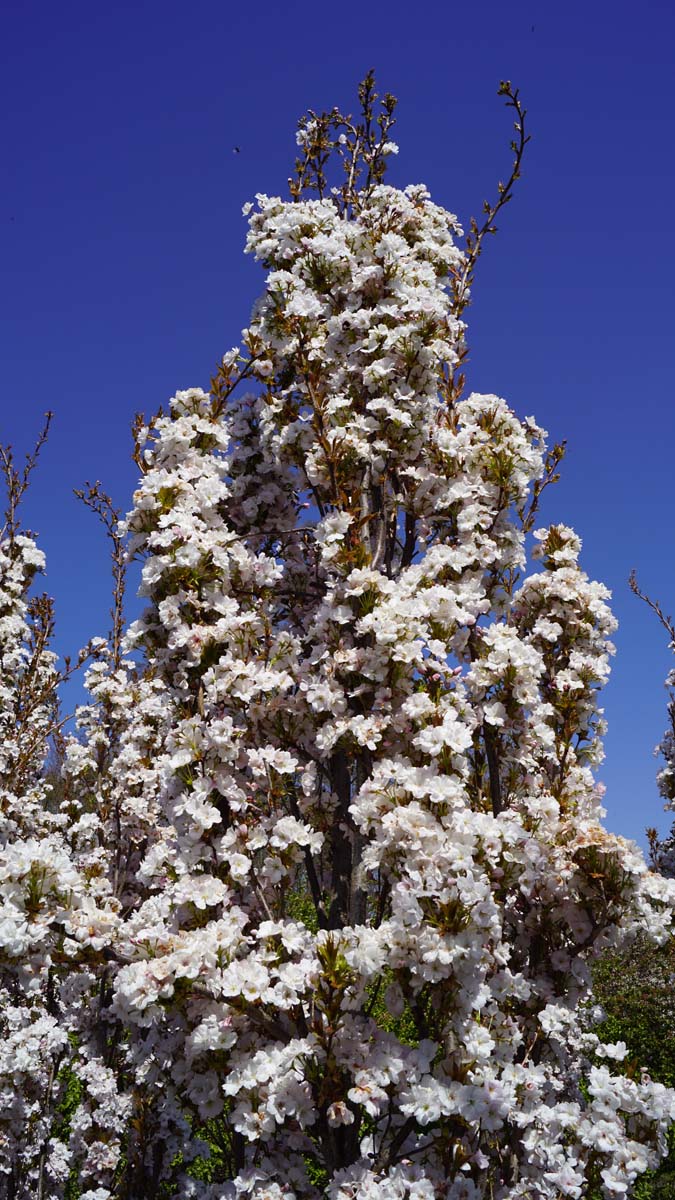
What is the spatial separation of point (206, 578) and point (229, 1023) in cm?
210

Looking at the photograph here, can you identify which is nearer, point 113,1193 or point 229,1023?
point 229,1023

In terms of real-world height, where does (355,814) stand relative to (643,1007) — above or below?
below

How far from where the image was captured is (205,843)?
398 centimetres

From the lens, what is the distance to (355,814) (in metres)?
3.64

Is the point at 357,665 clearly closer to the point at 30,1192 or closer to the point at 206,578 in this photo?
the point at 206,578

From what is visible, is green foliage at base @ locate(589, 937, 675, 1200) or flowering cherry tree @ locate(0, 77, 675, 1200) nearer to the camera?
flowering cherry tree @ locate(0, 77, 675, 1200)

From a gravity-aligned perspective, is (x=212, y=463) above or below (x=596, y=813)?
above

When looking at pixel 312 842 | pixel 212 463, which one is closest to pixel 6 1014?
pixel 312 842

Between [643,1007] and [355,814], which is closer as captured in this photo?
[355,814]

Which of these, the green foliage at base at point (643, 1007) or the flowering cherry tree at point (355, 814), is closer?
the flowering cherry tree at point (355, 814)

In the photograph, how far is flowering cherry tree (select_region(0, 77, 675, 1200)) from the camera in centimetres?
337

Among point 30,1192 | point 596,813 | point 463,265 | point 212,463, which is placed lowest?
point 30,1192

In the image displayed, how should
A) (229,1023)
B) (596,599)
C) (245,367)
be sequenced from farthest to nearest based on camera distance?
(245,367) < (596,599) < (229,1023)

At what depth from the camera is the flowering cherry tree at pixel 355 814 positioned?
337cm
